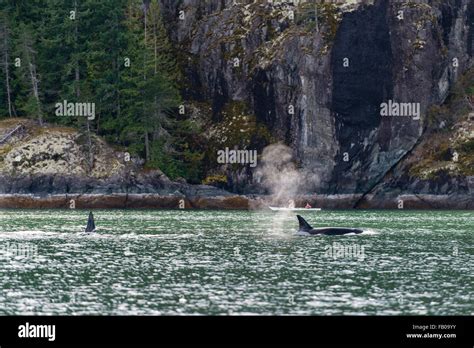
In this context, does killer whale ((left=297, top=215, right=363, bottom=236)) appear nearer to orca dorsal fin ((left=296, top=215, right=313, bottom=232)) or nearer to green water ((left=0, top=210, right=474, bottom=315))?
orca dorsal fin ((left=296, top=215, right=313, bottom=232))

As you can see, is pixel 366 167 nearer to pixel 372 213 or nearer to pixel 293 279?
pixel 372 213

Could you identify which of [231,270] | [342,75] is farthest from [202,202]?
[231,270]

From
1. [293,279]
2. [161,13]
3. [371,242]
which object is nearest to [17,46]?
[161,13]

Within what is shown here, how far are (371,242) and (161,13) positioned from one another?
95.2 m

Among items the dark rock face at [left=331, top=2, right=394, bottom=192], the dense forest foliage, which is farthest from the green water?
the dense forest foliage

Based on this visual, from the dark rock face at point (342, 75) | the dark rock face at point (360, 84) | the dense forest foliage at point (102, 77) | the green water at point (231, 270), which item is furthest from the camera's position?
the dense forest foliage at point (102, 77)

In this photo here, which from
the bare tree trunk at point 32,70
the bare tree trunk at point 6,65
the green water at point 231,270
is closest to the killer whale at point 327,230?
the green water at point 231,270

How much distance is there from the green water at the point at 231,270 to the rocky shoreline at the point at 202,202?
39894mm

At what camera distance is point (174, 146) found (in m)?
153

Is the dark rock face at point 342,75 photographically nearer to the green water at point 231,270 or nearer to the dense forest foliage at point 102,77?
the dense forest foliage at point 102,77

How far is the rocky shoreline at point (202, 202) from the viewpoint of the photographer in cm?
13788

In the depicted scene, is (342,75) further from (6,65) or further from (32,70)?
(6,65)

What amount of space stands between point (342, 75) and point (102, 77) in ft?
118

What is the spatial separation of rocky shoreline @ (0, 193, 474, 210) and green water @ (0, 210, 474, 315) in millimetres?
39894
